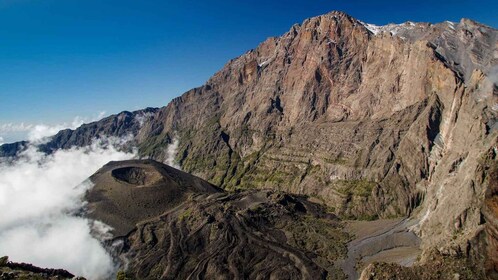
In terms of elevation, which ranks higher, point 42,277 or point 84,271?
point 42,277

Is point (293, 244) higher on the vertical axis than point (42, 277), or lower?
Result: lower

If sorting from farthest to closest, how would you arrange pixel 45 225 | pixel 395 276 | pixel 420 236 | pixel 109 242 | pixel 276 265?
pixel 45 225 → pixel 109 242 → pixel 420 236 → pixel 276 265 → pixel 395 276

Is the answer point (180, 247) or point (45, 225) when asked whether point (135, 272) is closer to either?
point (180, 247)

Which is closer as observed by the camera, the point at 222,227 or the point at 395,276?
the point at 395,276

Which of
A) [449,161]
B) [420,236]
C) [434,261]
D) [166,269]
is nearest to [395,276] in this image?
[434,261]

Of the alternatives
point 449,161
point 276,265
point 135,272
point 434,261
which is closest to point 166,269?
point 135,272

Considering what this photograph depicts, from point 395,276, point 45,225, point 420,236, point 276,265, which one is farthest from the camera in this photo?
point 45,225

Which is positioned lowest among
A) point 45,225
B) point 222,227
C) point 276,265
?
point 276,265

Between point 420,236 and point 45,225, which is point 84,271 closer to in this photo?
point 45,225

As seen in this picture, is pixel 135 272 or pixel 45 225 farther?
pixel 45 225
